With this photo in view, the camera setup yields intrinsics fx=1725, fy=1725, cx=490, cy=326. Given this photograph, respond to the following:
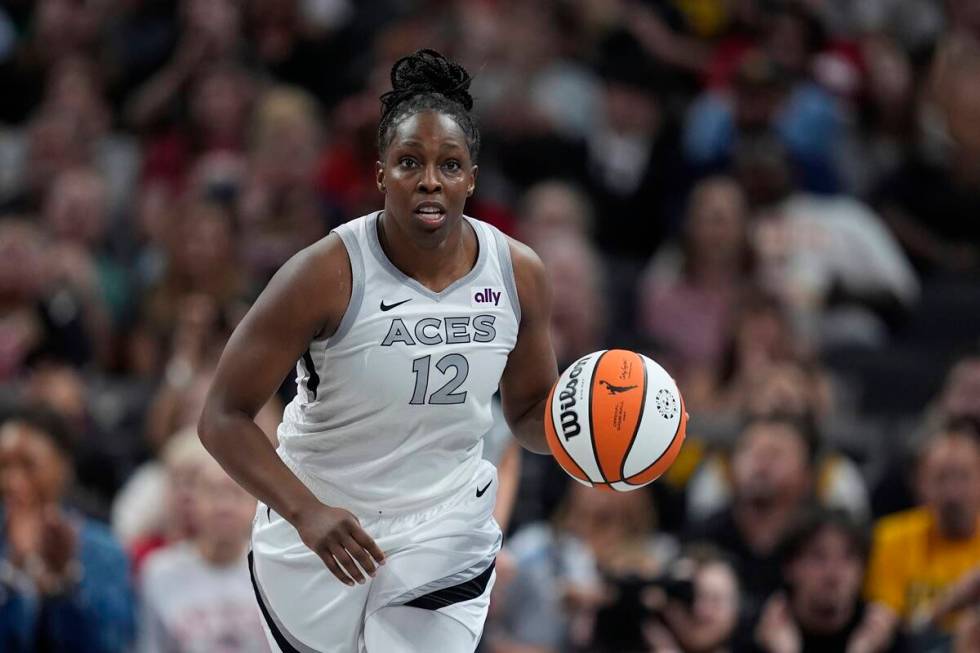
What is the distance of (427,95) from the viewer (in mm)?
4734

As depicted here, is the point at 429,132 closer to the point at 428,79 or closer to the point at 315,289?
the point at 428,79

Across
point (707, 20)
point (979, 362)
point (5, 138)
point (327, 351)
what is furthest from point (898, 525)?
point (5, 138)

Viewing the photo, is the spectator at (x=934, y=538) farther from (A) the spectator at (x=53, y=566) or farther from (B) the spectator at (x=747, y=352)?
(A) the spectator at (x=53, y=566)

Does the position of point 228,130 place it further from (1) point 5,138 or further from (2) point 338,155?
(1) point 5,138

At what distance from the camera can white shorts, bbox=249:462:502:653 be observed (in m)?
4.80

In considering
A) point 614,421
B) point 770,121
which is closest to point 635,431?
point 614,421

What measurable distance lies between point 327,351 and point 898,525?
387 centimetres

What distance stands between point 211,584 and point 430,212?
3259mm

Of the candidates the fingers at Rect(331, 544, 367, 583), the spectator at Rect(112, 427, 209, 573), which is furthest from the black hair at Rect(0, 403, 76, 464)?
the fingers at Rect(331, 544, 367, 583)

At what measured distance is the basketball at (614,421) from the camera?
4895 millimetres

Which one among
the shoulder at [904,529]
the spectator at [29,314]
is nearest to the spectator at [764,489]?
the shoulder at [904,529]

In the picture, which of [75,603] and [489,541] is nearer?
[489,541]

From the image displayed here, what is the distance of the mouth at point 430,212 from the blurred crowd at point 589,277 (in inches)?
73.8

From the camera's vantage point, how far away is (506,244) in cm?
504
